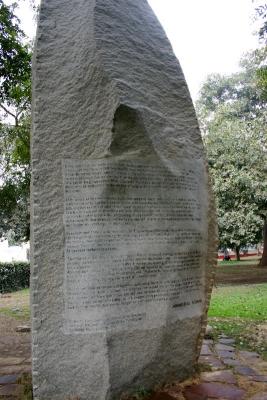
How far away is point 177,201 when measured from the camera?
3.83m

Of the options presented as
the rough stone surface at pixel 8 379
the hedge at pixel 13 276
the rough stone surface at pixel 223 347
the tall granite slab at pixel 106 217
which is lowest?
the hedge at pixel 13 276

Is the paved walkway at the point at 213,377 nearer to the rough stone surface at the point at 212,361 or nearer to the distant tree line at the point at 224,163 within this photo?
the rough stone surface at the point at 212,361

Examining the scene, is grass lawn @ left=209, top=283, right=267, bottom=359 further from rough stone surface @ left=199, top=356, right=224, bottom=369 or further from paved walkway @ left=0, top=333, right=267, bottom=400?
rough stone surface @ left=199, top=356, right=224, bottom=369

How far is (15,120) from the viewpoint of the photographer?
1426cm

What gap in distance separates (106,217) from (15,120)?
11.6 meters

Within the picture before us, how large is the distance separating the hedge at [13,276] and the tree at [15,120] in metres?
2.08

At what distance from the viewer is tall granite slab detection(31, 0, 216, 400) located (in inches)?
133

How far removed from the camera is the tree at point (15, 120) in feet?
31.3

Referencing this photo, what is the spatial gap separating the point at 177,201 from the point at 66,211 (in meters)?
0.94

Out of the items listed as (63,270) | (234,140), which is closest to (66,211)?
(63,270)

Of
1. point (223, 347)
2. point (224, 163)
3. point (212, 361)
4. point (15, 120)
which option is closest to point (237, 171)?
point (224, 163)

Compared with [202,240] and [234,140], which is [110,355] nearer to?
[202,240]

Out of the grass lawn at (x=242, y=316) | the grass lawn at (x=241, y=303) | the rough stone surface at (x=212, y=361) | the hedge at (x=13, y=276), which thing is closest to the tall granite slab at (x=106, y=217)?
the rough stone surface at (x=212, y=361)

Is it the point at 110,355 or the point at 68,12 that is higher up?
the point at 68,12
